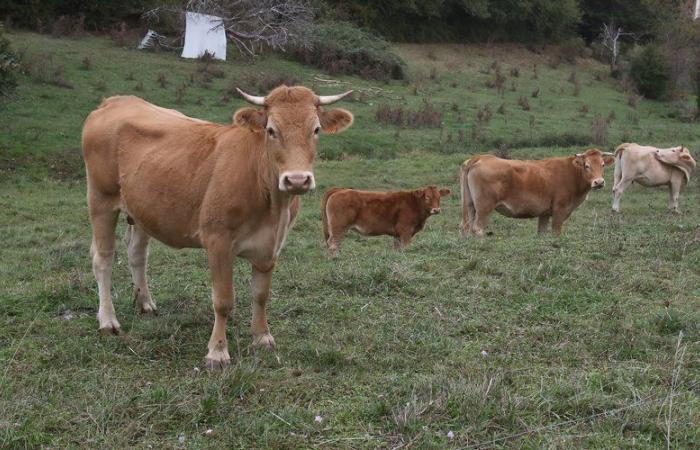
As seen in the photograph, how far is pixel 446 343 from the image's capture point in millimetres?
5430

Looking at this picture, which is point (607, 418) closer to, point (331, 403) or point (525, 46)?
point (331, 403)

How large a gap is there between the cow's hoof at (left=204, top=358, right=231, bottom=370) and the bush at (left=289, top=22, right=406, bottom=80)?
25.9 m

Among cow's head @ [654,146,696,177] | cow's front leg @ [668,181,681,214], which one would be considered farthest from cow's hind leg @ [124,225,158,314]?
cow's head @ [654,146,696,177]

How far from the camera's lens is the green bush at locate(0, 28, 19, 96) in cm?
1628

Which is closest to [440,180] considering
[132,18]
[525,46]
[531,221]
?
[531,221]

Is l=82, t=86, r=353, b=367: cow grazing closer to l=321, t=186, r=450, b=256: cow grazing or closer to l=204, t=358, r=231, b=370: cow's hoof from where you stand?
l=204, t=358, r=231, b=370: cow's hoof

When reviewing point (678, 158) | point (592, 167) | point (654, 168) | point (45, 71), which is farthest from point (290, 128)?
point (45, 71)

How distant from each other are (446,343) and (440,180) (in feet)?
39.8

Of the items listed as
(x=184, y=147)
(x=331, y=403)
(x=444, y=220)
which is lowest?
(x=444, y=220)

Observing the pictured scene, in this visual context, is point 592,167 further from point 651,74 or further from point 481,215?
point 651,74

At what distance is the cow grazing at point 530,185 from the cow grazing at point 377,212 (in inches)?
27.2

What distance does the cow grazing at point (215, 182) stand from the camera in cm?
509

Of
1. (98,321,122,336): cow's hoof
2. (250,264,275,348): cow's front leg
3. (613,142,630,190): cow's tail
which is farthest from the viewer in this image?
(613,142,630,190): cow's tail

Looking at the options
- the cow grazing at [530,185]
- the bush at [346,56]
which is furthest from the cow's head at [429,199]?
the bush at [346,56]
